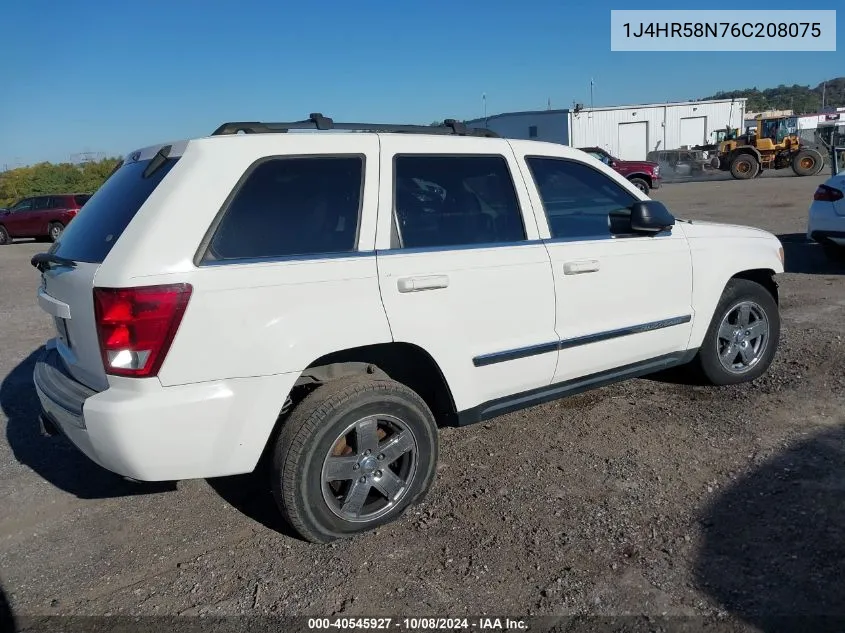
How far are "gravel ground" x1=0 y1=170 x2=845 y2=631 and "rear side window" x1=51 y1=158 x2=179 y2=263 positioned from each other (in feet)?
4.63

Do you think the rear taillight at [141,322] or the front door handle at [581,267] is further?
the front door handle at [581,267]

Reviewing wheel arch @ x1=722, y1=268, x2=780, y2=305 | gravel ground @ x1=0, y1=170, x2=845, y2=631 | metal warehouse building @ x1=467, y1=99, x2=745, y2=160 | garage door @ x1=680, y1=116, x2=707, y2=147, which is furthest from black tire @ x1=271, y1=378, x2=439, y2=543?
garage door @ x1=680, y1=116, x2=707, y2=147

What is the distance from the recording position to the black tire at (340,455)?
2979 mm

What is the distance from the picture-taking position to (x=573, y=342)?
12.5ft

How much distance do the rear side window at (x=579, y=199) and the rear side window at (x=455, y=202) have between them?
0.81ft

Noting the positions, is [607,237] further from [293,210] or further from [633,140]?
[633,140]

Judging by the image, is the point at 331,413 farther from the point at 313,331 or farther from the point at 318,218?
the point at 318,218

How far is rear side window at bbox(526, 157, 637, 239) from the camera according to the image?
3877mm

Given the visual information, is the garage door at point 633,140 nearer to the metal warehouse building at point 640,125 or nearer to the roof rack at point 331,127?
the metal warehouse building at point 640,125

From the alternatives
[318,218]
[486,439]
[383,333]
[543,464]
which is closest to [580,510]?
[543,464]

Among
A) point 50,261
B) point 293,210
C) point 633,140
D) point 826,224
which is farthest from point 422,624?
point 633,140

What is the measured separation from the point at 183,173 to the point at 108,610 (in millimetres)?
1830

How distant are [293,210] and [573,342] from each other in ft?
5.58

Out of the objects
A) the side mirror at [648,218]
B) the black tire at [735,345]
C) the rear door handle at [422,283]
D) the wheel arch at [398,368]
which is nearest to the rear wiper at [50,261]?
the wheel arch at [398,368]
